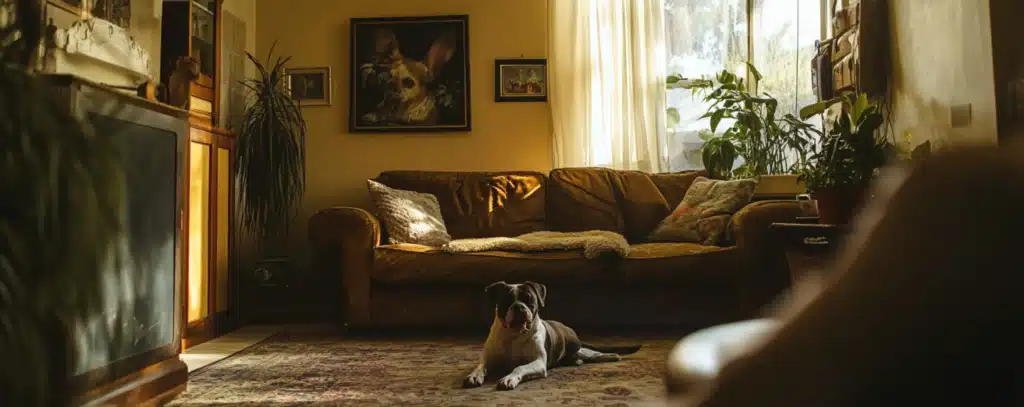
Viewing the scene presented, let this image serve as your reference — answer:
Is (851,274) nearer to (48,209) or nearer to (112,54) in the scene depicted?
(48,209)

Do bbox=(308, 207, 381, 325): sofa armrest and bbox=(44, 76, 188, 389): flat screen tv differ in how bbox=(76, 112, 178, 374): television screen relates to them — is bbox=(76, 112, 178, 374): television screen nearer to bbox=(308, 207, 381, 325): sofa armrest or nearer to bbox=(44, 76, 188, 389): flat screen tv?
bbox=(44, 76, 188, 389): flat screen tv

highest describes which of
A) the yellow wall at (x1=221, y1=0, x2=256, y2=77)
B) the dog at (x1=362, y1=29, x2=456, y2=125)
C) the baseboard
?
the yellow wall at (x1=221, y1=0, x2=256, y2=77)

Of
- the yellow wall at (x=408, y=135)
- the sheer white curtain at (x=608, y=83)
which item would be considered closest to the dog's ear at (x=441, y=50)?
the yellow wall at (x=408, y=135)

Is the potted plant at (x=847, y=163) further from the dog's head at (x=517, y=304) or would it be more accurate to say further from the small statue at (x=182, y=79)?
the small statue at (x=182, y=79)

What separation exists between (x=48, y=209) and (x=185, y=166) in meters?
1.74

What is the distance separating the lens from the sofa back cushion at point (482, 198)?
13.8ft

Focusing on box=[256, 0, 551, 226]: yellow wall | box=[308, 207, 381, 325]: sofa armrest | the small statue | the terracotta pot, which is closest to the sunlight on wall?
the small statue

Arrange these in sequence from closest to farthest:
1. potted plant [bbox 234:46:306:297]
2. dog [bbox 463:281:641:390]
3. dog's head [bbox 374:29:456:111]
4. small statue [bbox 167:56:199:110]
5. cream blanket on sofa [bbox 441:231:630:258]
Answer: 1. dog [bbox 463:281:641:390]
2. small statue [bbox 167:56:199:110]
3. cream blanket on sofa [bbox 441:231:630:258]
4. potted plant [bbox 234:46:306:297]
5. dog's head [bbox 374:29:456:111]

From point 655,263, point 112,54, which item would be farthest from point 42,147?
point 655,263

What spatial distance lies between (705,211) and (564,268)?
0.86m

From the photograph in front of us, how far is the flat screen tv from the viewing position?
184cm

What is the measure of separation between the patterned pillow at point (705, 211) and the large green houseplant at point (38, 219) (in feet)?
10.4

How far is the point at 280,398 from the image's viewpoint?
2.31 m

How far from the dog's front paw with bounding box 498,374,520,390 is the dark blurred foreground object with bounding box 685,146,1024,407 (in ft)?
7.02
